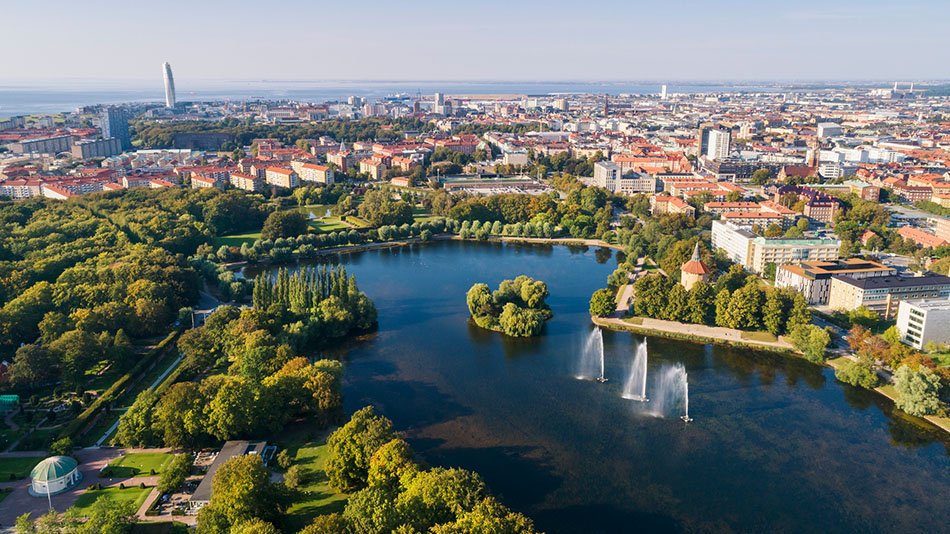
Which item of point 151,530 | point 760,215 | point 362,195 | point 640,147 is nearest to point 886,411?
point 151,530

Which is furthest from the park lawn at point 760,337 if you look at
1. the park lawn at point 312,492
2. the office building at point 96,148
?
the office building at point 96,148

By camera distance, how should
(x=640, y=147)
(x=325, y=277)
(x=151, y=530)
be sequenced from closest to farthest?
(x=151, y=530)
(x=325, y=277)
(x=640, y=147)

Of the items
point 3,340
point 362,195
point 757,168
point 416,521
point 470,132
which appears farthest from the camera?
point 470,132

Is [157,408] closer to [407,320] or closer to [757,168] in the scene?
[407,320]

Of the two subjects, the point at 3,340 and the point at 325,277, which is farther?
the point at 325,277

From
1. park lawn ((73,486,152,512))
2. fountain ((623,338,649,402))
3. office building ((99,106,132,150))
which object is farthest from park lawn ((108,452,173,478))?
office building ((99,106,132,150))

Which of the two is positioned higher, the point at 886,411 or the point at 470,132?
the point at 470,132

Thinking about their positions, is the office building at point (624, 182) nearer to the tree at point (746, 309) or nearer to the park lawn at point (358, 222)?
the park lawn at point (358, 222)

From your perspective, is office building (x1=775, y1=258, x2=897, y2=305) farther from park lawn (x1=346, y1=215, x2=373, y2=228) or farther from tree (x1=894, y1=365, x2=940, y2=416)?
park lawn (x1=346, y1=215, x2=373, y2=228)
